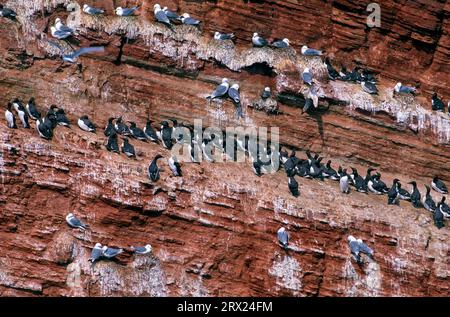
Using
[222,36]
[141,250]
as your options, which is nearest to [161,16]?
[222,36]

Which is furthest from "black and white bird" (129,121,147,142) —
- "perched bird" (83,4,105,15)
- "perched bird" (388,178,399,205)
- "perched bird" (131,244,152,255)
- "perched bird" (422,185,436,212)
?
"perched bird" (422,185,436,212)

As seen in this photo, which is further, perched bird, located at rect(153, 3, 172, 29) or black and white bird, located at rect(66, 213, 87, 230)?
perched bird, located at rect(153, 3, 172, 29)

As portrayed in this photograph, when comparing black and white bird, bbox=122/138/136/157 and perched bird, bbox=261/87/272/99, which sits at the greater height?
perched bird, bbox=261/87/272/99

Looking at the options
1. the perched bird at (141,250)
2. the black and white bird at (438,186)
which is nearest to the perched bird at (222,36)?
the black and white bird at (438,186)

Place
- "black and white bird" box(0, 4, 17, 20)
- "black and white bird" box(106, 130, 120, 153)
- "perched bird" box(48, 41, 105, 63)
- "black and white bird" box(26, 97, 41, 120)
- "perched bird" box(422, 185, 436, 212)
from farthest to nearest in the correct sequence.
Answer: "perched bird" box(48, 41, 105, 63), "black and white bird" box(0, 4, 17, 20), "perched bird" box(422, 185, 436, 212), "black and white bird" box(26, 97, 41, 120), "black and white bird" box(106, 130, 120, 153)

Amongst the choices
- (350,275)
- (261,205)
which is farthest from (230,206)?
(350,275)

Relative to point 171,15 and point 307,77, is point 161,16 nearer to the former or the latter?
point 171,15

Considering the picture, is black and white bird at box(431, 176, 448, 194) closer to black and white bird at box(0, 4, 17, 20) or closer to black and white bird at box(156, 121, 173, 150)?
black and white bird at box(156, 121, 173, 150)

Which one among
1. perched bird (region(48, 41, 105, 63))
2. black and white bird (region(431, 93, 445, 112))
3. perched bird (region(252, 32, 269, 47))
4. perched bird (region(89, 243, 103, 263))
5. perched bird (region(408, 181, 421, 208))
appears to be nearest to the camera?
perched bird (region(89, 243, 103, 263))
